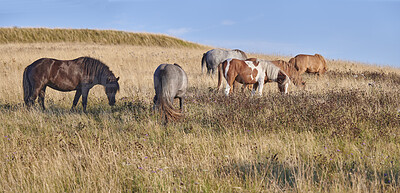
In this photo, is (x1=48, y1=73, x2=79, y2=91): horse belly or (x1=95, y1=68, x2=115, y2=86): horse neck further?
(x1=95, y1=68, x2=115, y2=86): horse neck

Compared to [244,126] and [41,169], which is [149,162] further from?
[244,126]

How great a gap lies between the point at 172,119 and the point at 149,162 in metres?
2.43

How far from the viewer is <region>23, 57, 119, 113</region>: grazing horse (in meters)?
8.23

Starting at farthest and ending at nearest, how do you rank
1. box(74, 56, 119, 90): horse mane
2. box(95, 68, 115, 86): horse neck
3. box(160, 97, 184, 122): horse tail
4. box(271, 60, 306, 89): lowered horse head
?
box(271, 60, 306, 89): lowered horse head, box(95, 68, 115, 86): horse neck, box(74, 56, 119, 90): horse mane, box(160, 97, 184, 122): horse tail

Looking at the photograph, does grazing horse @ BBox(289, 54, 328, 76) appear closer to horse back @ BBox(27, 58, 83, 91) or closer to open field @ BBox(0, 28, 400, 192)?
open field @ BBox(0, 28, 400, 192)

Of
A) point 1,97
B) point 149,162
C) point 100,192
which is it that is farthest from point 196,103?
point 1,97

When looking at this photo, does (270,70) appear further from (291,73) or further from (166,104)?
(166,104)

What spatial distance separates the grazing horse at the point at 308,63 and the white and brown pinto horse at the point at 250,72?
180 inches

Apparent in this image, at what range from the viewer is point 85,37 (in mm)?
43094

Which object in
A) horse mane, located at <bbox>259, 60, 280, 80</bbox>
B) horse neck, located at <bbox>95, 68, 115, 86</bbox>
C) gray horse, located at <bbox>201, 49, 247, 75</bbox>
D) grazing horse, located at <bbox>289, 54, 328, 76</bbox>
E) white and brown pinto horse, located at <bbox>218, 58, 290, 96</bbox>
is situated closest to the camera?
horse neck, located at <bbox>95, 68, 115, 86</bbox>

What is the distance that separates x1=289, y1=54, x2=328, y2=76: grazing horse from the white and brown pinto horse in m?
4.57

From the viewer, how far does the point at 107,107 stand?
9195 mm

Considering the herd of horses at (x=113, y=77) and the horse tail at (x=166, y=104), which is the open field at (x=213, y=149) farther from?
the herd of horses at (x=113, y=77)

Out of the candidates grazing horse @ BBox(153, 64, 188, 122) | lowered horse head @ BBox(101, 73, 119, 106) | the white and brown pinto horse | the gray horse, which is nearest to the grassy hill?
the gray horse
